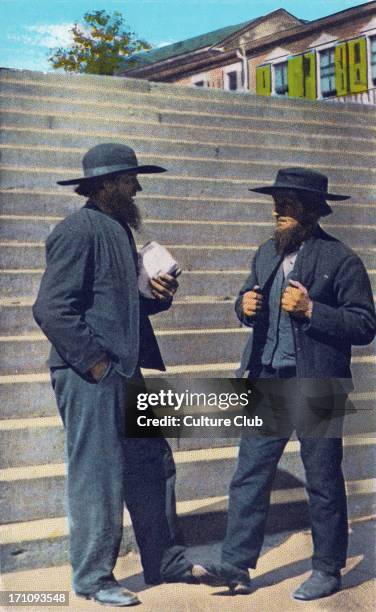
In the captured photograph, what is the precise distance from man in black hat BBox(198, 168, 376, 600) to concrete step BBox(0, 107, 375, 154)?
2.39 ft

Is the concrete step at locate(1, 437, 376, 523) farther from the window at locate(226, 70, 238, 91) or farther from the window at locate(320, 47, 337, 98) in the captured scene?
the window at locate(226, 70, 238, 91)

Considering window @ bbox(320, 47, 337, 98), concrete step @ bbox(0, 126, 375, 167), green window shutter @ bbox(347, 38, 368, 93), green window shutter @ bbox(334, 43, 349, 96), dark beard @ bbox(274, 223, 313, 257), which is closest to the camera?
dark beard @ bbox(274, 223, 313, 257)

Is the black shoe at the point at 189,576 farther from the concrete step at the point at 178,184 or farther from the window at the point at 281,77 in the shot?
the window at the point at 281,77

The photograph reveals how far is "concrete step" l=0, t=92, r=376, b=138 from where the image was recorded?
559 centimetres

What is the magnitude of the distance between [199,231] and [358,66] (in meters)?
13.0

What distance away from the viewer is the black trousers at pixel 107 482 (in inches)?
152

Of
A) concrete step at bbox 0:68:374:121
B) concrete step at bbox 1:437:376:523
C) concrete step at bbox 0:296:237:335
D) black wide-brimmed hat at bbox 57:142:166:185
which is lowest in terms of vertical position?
concrete step at bbox 1:437:376:523

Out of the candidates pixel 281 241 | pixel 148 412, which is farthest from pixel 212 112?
pixel 148 412

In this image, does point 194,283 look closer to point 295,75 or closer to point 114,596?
point 114,596

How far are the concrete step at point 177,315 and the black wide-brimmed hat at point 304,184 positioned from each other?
823 mm

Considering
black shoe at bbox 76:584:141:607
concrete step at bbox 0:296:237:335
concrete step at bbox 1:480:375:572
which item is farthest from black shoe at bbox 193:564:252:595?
concrete step at bbox 0:296:237:335

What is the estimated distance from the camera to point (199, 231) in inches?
217

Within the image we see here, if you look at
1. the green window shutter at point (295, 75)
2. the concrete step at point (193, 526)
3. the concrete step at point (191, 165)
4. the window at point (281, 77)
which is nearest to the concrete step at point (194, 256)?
the concrete step at point (191, 165)

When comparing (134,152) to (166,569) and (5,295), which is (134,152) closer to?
(5,295)
